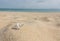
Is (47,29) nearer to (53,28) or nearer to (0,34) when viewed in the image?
(53,28)

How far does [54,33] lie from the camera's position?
315 centimetres

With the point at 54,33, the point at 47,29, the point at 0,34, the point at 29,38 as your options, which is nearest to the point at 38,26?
the point at 47,29

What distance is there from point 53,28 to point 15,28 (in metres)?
0.89

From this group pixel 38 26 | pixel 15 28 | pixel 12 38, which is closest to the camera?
pixel 12 38

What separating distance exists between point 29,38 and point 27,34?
6.1 inches

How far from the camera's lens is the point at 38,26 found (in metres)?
3.54

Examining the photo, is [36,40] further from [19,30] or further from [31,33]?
[19,30]

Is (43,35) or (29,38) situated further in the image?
(43,35)

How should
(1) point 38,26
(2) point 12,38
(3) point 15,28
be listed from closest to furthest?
(2) point 12,38
(3) point 15,28
(1) point 38,26

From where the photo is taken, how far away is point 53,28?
136 inches

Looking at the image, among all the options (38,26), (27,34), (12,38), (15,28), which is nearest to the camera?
(12,38)

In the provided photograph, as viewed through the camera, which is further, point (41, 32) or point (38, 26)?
point (38, 26)

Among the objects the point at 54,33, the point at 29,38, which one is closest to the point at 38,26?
the point at 54,33

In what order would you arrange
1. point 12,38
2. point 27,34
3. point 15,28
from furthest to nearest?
point 15,28 → point 27,34 → point 12,38
